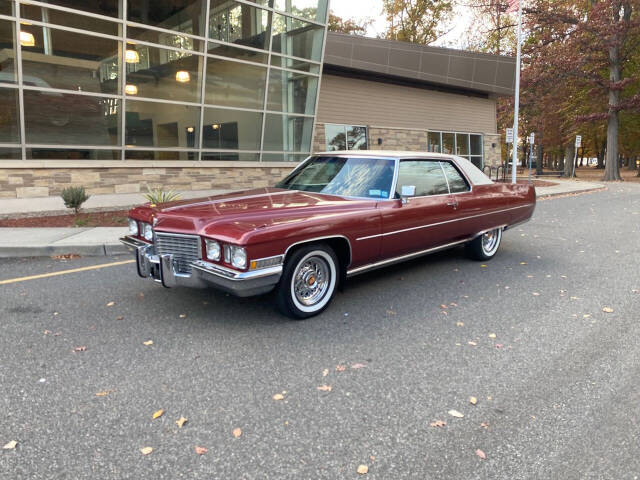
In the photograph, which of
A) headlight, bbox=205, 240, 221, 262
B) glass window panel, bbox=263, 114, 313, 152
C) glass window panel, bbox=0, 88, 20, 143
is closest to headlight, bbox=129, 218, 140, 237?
headlight, bbox=205, 240, 221, 262

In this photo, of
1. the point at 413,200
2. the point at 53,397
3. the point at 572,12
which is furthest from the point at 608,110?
the point at 53,397

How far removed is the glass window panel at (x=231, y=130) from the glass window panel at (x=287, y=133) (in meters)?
0.41

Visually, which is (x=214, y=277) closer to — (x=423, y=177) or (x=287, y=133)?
(x=423, y=177)

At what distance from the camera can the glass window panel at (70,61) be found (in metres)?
9.84

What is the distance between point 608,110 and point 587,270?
28742 millimetres

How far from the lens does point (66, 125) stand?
34.0 ft

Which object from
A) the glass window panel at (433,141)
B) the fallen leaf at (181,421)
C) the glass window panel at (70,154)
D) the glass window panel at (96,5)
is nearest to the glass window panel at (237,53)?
the glass window panel at (96,5)

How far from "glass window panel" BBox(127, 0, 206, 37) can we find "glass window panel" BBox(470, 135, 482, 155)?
1684 cm

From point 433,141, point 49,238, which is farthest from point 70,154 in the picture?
point 433,141

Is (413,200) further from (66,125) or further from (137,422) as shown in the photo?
(66,125)

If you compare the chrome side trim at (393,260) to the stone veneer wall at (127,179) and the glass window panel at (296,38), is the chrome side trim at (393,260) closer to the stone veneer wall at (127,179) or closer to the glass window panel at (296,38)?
the stone veneer wall at (127,179)

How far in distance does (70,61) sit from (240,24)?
4.74 m

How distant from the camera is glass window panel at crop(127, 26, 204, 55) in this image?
36.8 feet

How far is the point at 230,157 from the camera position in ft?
43.5
